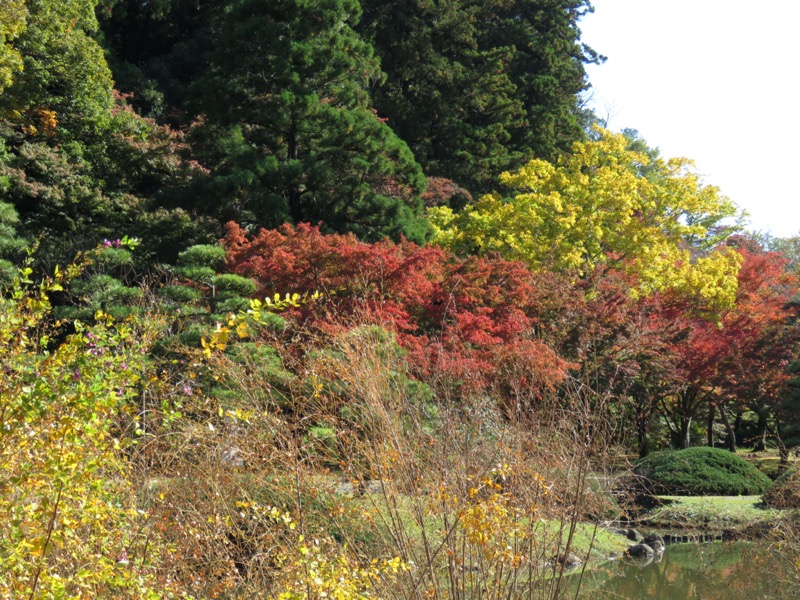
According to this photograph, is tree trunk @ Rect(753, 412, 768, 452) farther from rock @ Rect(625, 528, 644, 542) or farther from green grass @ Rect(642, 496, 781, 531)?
rock @ Rect(625, 528, 644, 542)

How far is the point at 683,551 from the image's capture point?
38.1ft

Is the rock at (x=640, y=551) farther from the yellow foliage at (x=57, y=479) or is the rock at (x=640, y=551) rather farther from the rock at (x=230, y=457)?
the yellow foliage at (x=57, y=479)

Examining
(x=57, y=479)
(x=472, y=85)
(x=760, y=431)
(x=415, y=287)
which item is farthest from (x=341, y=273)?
(x=760, y=431)

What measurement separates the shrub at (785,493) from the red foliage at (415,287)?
8.61 ft

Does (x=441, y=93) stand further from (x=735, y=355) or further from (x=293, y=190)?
(x=735, y=355)

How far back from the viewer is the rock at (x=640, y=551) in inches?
439

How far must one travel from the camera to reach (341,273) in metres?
11.6

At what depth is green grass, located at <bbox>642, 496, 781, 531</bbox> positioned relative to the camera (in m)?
11.6

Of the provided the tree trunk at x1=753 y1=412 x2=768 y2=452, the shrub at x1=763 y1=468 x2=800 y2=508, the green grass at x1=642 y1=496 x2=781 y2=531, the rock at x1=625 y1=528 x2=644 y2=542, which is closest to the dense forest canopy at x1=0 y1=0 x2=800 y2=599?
the shrub at x1=763 y1=468 x2=800 y2=508

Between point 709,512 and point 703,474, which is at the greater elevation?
point 703,474

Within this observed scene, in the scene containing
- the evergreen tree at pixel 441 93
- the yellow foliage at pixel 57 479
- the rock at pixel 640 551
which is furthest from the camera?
the evergreen tree at pixel 441 93

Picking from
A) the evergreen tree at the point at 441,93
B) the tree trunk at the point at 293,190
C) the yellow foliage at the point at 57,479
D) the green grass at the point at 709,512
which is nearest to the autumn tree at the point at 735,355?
the green grass at the point at 709,512

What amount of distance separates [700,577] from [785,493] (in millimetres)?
1832

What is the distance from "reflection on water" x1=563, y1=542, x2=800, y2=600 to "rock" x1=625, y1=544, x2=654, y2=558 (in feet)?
0.44
